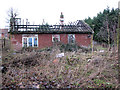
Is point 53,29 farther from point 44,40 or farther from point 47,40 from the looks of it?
point 44,40

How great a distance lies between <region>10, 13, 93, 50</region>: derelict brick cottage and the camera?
57.5 feet

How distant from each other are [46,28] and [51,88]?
14.6 m

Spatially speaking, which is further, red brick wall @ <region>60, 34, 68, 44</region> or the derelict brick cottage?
red brick wall @ <region>60, 34, 68, 44</region>

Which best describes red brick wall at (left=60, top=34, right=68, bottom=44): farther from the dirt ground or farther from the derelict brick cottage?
the dirt ground

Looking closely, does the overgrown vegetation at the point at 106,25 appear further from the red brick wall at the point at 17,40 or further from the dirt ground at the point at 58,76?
the red brick wall at the point at 17,40

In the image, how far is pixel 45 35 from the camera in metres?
17.9

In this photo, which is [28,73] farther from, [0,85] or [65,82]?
[65,82]

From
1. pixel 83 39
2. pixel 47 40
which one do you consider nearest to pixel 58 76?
pixel 47 40

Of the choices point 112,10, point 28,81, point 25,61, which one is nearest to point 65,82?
point 28,81

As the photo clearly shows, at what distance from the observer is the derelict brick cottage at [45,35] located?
57.5 ft

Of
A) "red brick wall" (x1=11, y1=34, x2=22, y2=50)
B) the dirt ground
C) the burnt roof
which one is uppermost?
the burnt roof

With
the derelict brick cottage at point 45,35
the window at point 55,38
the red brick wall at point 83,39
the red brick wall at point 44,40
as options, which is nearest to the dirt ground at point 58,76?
the derelict brick cottage at point 45,35

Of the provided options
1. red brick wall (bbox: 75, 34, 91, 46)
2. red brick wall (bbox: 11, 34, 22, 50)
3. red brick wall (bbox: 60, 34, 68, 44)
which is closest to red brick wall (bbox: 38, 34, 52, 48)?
red brick wall (bbox: 60, 34, 68, 44)

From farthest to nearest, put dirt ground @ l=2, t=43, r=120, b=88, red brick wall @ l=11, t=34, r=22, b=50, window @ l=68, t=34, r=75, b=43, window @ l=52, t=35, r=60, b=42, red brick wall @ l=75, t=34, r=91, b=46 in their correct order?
red brick wall @ l=75, t=34, r=91, b=46
window @ l=68, t=34, r=75, b=43
window @ l=52, t=35, r=60, b=42
red brick wall @ l=11, t=34, r=22, b=50
dirt ground @ l=2, t=43, r=120, b=88
